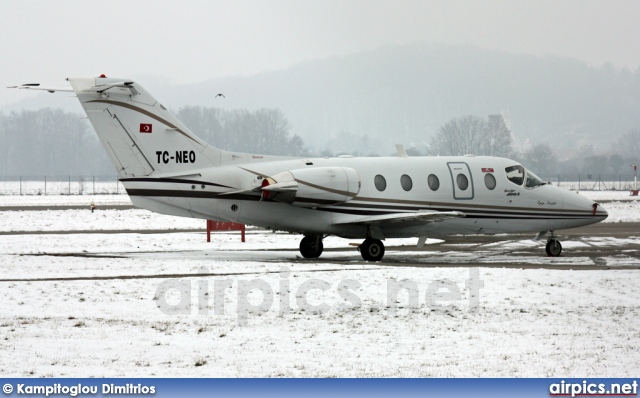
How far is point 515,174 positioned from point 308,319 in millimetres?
14322

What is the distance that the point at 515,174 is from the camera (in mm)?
26453

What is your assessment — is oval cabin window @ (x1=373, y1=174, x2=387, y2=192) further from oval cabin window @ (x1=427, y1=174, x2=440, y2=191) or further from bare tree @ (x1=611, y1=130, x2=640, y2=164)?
bare tree @ (x1=611, y1=130, x2=640, y2=164)

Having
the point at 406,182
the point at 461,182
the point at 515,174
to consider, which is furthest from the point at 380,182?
the point at 515,174

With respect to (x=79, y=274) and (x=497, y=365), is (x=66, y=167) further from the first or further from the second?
(x=497, y=365)

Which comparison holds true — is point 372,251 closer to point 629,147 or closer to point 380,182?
point 380,182

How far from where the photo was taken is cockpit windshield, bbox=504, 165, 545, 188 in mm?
26373

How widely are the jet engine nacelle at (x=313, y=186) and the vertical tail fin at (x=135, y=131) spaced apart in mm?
2098

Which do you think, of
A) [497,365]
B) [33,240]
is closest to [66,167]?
[33,240]

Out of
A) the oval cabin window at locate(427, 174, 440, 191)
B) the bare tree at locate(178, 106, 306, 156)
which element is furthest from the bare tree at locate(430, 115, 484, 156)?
the oval cabin window at locate(427, 174, 440, 191)

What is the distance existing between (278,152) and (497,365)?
119 m

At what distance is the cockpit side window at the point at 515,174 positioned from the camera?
86.4ft

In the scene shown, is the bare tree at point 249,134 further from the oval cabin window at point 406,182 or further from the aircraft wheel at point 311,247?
the oval cabin window at point 406,182

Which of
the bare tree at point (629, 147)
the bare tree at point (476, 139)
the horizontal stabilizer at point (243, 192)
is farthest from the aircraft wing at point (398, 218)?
the bare tree at point (629, 147)

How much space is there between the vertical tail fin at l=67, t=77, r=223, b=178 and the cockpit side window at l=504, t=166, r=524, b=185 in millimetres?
9342
